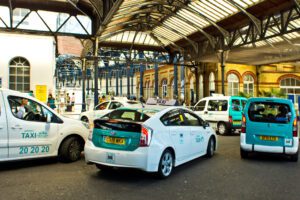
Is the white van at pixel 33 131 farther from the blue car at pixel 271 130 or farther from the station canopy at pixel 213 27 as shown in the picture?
the station canopy at pixel 213 27

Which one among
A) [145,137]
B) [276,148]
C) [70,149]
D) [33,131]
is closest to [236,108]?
[276,148]

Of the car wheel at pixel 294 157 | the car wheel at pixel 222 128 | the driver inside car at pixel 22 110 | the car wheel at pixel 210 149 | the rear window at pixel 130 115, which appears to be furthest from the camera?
the car wheel at pixel 222 128

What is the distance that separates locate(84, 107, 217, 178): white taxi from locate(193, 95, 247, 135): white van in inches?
259

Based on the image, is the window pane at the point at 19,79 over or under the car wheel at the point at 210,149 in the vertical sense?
over

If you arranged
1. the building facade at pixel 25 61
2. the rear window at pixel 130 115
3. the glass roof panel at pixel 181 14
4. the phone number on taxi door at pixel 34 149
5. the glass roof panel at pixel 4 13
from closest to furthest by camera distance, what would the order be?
the rear window at pixel 130 115 → the phone number on taxi door at pixel 34 149 → the glass roof panel at pixel 181 14 → the glass roof panel at pixel 4 13 → the building facade at pixel 25 61

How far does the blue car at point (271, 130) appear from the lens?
22.8ft

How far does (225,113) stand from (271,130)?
5.48m

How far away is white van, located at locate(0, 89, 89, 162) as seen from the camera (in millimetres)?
5754

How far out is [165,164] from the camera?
17.9ft

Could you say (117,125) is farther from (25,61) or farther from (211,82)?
(211,82)

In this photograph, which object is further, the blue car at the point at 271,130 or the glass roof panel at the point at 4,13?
the glass roof panel at the point at 4,13

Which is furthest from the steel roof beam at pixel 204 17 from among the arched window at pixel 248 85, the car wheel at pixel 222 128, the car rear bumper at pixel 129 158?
the car rear bumper at pixel 129 158

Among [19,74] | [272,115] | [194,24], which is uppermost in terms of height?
[194,24]

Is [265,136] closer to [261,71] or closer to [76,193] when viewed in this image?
[76,193]
